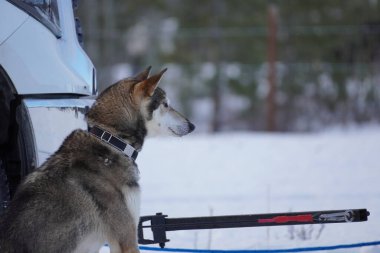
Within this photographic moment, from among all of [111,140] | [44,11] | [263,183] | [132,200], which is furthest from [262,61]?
[132,200]

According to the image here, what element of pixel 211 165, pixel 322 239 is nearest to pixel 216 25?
pixel 211 165

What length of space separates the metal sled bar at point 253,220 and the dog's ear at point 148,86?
0.98m

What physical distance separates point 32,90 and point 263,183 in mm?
5253

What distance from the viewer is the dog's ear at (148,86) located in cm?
409

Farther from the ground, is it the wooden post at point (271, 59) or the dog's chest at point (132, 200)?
the wooden post at point (271, 59)

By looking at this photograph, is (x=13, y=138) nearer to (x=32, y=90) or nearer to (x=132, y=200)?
(x=32, y=90)

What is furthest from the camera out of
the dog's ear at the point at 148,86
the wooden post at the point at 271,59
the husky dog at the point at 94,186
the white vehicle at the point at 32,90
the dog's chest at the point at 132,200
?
the wooden post at the point at 271,59

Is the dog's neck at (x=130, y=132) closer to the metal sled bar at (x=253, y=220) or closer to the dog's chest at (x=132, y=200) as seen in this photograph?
the dog's chest at (x=132, y=200)

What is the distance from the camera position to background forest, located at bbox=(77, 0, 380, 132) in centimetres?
1672

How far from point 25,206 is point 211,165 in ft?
24.1

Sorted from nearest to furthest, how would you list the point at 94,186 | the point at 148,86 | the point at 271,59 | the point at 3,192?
the point at 94,186, the point at 148,86, the point at 3,192, the point at 271,59

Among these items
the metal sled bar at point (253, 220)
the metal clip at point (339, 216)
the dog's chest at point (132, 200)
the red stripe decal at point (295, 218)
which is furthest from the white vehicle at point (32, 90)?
the metal clip at point (339, 216)

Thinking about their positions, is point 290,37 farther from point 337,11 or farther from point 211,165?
point 211,165

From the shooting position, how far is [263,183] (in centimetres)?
912
